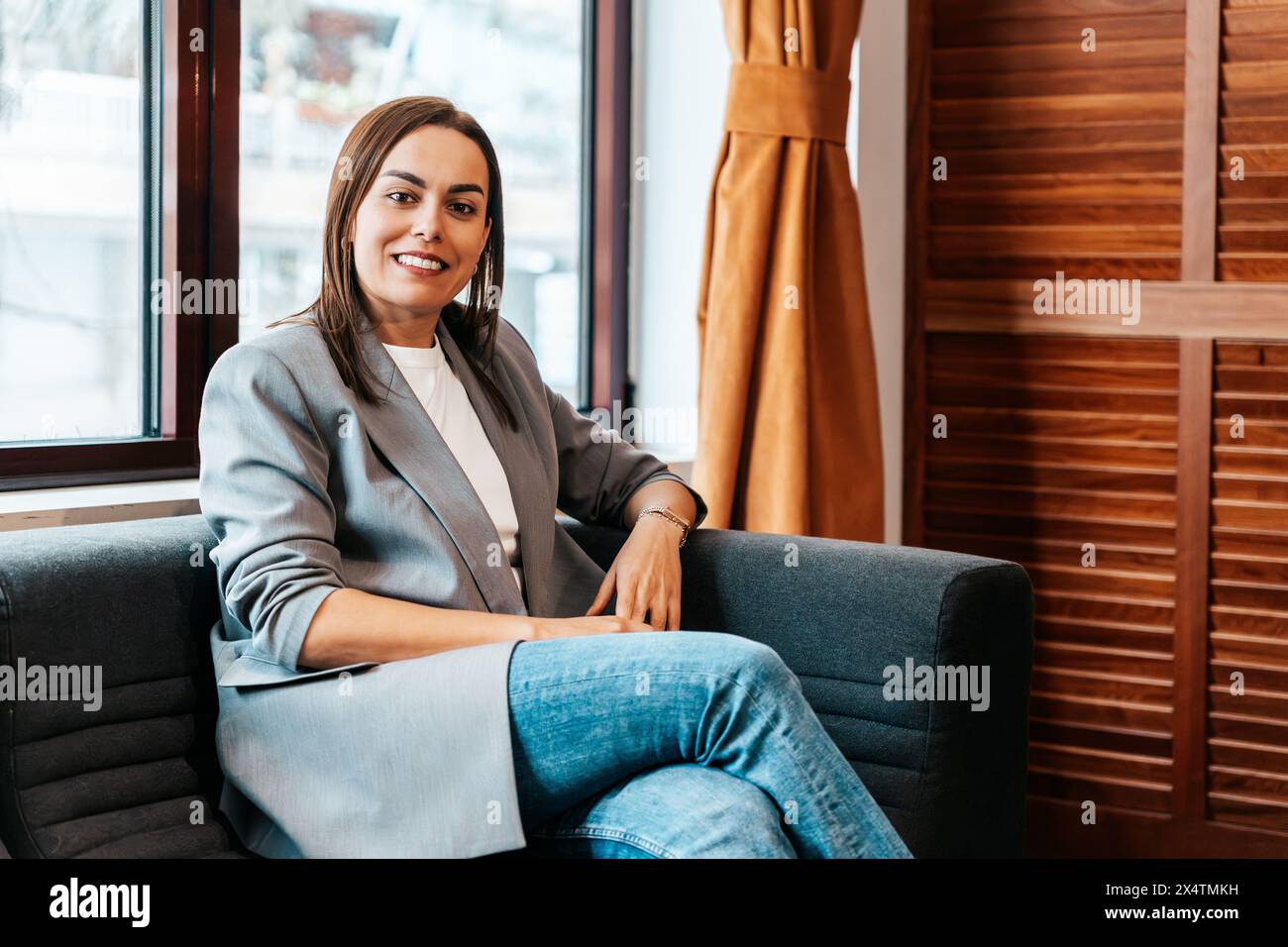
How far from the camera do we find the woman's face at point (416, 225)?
158 centimetres

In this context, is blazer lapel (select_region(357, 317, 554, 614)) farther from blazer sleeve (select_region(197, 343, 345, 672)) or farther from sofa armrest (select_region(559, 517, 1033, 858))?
sofa armrest (select_region(559, 517, 1033, 858))

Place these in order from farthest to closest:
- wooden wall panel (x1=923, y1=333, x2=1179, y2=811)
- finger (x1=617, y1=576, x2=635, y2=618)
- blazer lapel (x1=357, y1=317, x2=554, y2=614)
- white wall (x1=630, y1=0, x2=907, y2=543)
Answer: white wall (x1=630, y1=0, x2=907, y2=543) < wooden wall panel (x1=923, y1=333, x2=1179, y2=811) < finger (x1=617, y1=576, x2=635, y2=618) < blazer lapel (x1=357, y1=317, x2=554, y2=614)

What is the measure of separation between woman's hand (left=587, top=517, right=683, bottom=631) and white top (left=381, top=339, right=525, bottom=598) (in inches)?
4.8

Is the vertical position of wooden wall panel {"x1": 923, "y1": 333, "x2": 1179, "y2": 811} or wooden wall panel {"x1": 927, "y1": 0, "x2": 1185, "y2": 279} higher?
wooden wall panel {"x1": 927, "y1": 0, "x2": 1185, "y2": 279}

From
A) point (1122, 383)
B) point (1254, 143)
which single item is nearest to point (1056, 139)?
point (1254, 143)

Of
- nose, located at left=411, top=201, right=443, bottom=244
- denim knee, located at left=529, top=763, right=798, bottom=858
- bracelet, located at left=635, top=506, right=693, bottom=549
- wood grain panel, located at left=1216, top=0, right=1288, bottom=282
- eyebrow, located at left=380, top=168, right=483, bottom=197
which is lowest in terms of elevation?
denim knee, located at left=529, top=763, right=798, bottom=858

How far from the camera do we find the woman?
129 centimetres

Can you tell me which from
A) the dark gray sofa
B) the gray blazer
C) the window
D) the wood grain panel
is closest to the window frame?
the window

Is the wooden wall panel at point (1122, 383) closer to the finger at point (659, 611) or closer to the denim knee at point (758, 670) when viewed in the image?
the finger at point (659, 611)

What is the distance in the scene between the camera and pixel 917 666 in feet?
5.10

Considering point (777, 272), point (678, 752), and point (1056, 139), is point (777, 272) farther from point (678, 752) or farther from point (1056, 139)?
point (678, 752)

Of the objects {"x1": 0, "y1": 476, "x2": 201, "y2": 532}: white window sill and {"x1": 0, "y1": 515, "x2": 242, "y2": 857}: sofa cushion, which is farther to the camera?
{"x1": 0, "y1": 476, "x2": 201, "y2": 532}: white window sill
